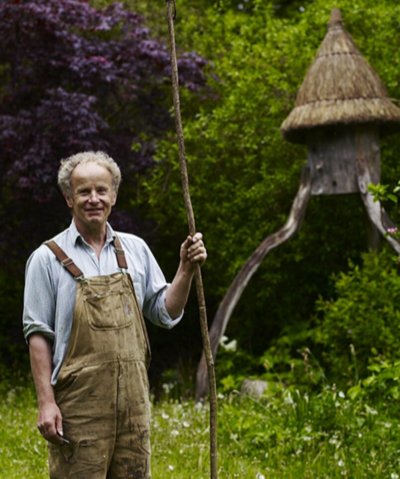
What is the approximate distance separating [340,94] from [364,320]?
215 cm

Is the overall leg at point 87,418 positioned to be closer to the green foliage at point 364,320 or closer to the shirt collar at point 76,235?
the shirt collar at point 76,235

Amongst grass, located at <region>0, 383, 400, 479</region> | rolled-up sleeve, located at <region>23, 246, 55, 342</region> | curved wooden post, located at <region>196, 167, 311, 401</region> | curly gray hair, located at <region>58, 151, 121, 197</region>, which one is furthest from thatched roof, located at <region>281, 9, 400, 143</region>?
rolled-up sleeve, located at <region>23, 246, 55, 342</region>

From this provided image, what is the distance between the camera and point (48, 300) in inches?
145

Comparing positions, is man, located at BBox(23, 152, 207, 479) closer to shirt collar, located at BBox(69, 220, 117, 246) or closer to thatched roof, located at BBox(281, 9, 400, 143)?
shirt collar, located at BBox(69, 220, 117, 246)

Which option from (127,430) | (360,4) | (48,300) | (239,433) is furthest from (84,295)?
(360,4)

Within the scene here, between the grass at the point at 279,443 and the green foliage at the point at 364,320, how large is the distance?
5.67ft

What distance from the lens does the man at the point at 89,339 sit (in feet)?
11.9

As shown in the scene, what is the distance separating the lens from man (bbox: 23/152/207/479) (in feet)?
11.9

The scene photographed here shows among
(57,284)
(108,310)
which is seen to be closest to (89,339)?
(108,310)

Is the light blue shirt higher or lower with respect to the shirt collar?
lower

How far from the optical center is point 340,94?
9.38 m

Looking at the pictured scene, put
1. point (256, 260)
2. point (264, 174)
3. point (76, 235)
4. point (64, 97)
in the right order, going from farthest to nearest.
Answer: point (264, 174)
point (64, 97)
point (256, 260)
point (76, 235)

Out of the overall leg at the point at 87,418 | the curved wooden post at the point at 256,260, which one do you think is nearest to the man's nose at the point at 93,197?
the overall leg at the point at 87,418

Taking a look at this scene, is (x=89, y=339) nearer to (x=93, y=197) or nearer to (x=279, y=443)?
(x=93, y=197)
